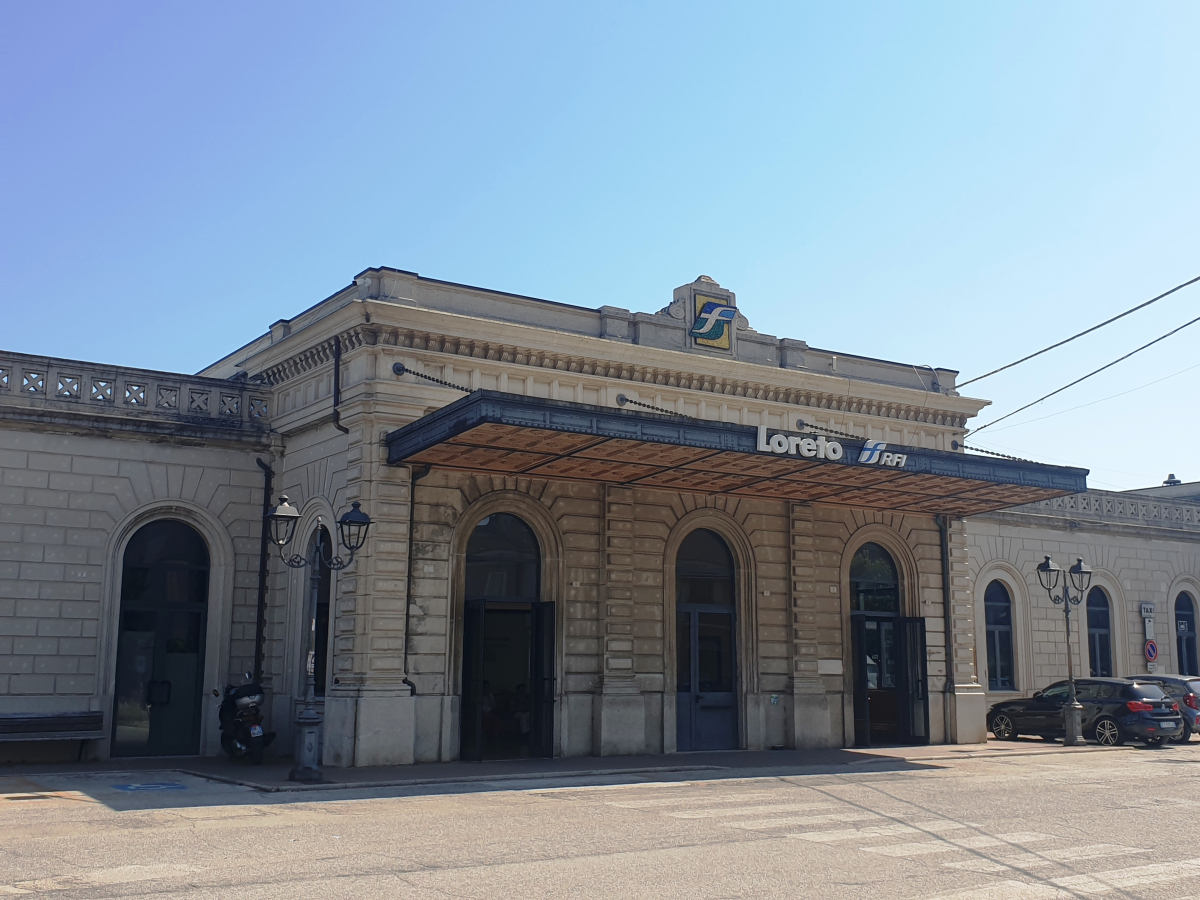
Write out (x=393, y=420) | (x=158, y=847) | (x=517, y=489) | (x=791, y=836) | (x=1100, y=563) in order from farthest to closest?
(x=1100, y=563), (x=517, y=489), (x=393, y=420), (x=791, y=836), (x=158, y=847)

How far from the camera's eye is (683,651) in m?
22.2

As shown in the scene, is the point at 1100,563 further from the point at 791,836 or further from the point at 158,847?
the point at 158,847

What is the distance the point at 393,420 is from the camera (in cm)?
1920

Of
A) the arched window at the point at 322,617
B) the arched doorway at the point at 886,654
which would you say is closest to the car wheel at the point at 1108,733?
the arched doorway at the point at 886,654

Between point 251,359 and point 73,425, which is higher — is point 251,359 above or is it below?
above

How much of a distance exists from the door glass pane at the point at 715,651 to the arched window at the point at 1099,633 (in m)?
16.0

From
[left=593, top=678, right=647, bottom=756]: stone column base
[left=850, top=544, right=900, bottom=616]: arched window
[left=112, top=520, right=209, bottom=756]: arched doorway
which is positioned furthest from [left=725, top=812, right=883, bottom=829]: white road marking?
[left=112, top=520, right=209, bottom=756]: arched doorway

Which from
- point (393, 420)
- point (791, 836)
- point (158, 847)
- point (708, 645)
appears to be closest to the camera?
point (158, 847)

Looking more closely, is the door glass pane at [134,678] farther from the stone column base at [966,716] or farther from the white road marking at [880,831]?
the stone column base at [966,716]

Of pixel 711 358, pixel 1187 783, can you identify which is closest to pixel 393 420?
pixel 711 358

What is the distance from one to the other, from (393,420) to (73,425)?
5.83m

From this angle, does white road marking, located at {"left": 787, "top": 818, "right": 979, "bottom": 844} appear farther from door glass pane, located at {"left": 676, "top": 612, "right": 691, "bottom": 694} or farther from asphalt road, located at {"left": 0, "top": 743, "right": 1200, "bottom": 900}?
door glass pane, located at {"left": 676, "top": 612, "right": 691, "bottom": 694}

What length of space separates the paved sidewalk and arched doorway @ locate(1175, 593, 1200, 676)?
17109 mm

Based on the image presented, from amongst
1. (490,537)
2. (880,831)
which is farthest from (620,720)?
(880,831)
